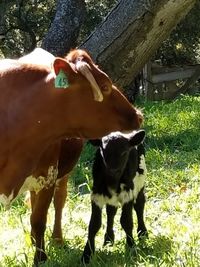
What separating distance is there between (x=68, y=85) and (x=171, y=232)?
6.55ft

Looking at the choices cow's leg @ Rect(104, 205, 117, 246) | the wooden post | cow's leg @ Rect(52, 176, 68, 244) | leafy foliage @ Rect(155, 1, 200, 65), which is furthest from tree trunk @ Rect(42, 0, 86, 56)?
leafy foliage @ Rect(155, 1, 200, 65)

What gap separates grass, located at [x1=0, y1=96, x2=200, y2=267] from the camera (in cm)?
468

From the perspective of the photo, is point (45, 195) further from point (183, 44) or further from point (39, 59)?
point (183, 44)

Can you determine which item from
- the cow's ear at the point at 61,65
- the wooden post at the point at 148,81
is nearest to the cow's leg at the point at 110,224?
the cow's ear at the point at 61,65

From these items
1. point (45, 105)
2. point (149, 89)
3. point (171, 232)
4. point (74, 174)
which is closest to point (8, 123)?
point (45, 105)

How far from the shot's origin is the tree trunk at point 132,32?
5.67m

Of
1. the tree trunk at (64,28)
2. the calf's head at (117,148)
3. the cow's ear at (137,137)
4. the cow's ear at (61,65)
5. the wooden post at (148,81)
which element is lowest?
the wooden post at (148,81)

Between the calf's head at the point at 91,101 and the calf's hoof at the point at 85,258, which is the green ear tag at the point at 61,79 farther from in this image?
the calf's hoof at the point at 85,258

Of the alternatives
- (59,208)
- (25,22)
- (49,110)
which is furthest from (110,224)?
(25,22)

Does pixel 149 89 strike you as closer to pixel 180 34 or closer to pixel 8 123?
pixel 180 34

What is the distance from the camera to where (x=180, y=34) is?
1994cm

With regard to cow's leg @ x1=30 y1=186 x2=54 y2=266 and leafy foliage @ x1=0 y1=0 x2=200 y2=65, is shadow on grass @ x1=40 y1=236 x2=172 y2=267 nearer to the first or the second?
cow's leg @ x1=30 y1=186 x2=54 y2=266

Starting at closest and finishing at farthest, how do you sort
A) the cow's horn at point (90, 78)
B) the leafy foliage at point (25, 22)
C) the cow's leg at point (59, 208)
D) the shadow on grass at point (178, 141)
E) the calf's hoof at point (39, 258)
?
the cow's horn at point (90, 78) → the calf's hoof at point (39, 258) → the cow's leg at point (59, 208) → the shadow on grass at point (178, 141) → the leafy foliage at point (25, 22)

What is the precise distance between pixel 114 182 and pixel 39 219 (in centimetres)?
67
